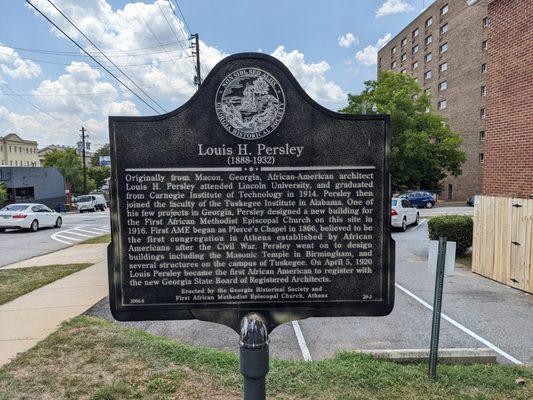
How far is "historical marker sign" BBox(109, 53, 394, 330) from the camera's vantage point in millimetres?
2639

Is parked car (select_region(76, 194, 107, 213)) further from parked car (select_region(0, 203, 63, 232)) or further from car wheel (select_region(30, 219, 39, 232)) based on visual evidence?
car wheel (select_region(30, 219, 39, 232))

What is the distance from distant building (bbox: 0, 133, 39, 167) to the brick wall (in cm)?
8132

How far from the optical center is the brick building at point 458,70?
141 ft

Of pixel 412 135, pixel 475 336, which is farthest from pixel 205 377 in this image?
pixel 412 135

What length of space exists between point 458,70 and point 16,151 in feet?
251

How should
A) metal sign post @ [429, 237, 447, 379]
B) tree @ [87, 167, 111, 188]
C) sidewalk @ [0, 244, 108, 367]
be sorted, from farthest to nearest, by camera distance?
tree @ [87, 167, 111, 188] < sidewalk @ [0, 244, 108, 367] < metal sign post @ [429, 237, 447, 379]

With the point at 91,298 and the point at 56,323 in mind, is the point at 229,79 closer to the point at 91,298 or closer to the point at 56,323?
the point at 56,323

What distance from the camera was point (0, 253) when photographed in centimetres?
1291

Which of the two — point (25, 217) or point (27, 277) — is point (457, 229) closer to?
point (27, 277)

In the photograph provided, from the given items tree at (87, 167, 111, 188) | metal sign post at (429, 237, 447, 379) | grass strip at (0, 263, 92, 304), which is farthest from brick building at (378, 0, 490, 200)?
tree at (87, 167, 111, 188)

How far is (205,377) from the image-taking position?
3.88 m

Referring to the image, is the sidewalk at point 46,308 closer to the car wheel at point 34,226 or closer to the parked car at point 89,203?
the car wheel at point 34,226

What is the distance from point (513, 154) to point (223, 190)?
902cm

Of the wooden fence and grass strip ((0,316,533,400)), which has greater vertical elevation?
the wooden fence
